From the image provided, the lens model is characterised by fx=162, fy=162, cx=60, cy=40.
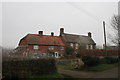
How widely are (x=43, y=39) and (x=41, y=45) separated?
230 centimetres

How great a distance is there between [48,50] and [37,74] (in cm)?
2707

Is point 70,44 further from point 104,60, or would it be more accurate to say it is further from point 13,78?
point 13,78

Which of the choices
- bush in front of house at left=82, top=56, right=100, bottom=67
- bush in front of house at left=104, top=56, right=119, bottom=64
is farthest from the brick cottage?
bush in front of house at left=82, top=56, right=100, bottom=67

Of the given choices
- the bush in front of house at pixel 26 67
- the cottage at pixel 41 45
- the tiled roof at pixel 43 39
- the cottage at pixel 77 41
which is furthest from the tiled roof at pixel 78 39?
the bush in front of house at pixel 26 67

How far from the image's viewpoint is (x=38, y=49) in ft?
130

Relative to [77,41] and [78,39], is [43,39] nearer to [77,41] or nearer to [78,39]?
[77,41]

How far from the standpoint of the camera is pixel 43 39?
4188 cm

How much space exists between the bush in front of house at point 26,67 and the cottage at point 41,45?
21274 mm

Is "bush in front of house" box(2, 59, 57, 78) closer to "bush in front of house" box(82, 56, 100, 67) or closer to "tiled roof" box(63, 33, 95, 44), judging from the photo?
"bush in front of house" box(82, 56, 100, 67)

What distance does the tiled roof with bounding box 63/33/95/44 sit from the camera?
47.3m

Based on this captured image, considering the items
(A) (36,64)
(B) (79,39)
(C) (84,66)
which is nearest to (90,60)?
(C) (84,66)

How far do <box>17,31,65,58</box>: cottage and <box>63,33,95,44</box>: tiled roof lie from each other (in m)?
3.05

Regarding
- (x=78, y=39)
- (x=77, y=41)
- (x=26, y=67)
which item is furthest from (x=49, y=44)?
(x=26, y=67)

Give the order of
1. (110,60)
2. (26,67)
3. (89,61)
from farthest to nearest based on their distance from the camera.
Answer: (110,60)
(89,61)
(26,67)
